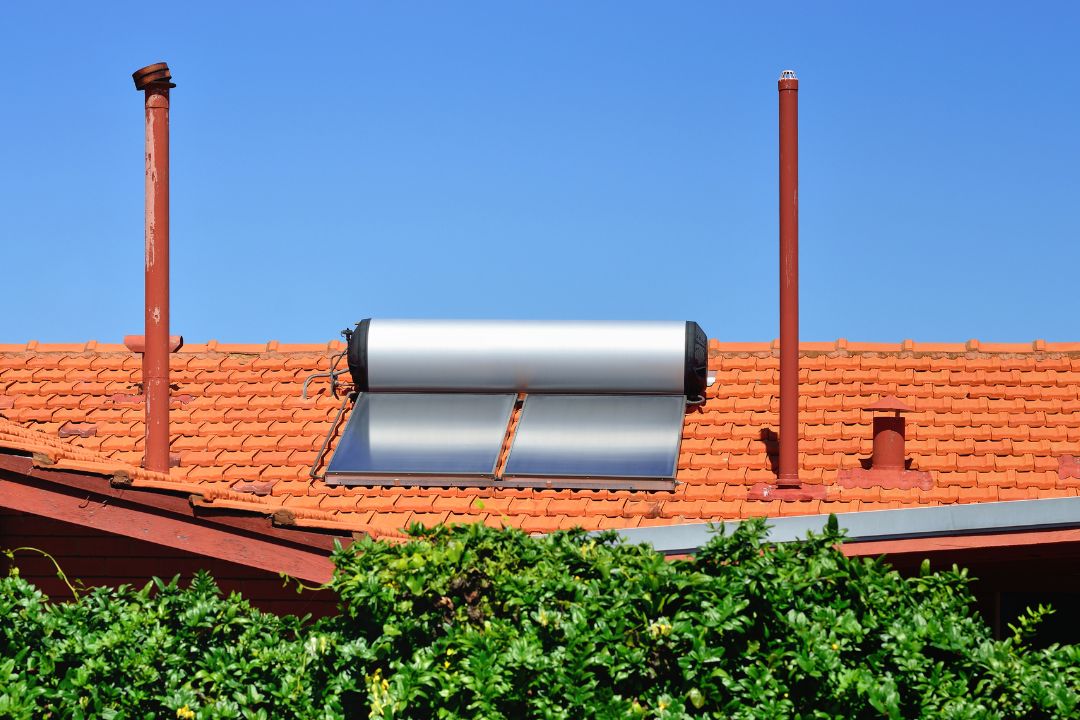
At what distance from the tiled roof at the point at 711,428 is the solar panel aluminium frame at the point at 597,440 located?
0.16 metres

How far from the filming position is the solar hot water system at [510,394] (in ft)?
37.0

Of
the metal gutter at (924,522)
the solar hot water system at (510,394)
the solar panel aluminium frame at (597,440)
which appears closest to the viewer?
the metal gutter at (924,522)

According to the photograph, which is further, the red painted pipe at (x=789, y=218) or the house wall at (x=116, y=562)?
the red painted pipe at (x=789, y=218)

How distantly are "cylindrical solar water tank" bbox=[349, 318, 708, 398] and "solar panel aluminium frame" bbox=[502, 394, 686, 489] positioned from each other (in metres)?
0.16

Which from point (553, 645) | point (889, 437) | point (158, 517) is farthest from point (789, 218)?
point (553, 645)

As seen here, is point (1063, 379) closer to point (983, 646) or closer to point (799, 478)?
point (799, 478)

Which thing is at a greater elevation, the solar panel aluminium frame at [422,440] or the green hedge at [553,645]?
the solar panel aluminium frame at [422,440]

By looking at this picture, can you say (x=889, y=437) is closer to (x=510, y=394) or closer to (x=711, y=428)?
(x=711, y=428)

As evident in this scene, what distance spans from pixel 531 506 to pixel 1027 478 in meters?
3.84

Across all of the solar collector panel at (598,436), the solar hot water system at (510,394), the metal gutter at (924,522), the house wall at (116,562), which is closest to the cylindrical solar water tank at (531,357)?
the solar hot water system at (510,394)

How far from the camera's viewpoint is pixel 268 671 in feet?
22.0

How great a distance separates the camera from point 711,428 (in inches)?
472

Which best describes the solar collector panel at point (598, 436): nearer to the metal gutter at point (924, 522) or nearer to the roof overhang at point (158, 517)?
the metal gutter at point (924, 522)

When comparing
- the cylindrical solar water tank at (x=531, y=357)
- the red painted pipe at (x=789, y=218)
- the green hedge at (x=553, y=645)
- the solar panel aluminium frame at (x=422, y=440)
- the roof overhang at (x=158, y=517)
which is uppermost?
the red painted pipe at (x=789, y=218)
